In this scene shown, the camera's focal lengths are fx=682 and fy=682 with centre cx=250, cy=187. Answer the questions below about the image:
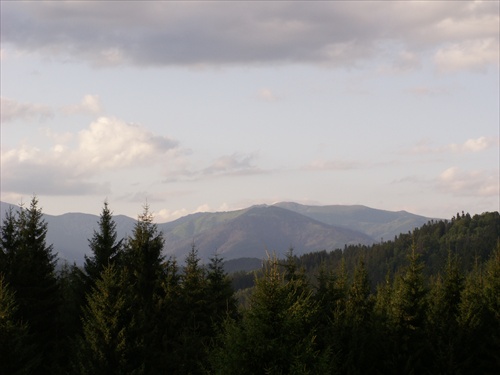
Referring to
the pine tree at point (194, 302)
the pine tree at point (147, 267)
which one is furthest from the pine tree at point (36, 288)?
the pine tree at point (194, 302)

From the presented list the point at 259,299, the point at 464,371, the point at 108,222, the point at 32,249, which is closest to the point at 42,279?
the point at 32,249

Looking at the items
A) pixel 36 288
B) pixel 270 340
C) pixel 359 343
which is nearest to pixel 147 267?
pixel 36 288

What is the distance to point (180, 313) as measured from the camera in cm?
4944

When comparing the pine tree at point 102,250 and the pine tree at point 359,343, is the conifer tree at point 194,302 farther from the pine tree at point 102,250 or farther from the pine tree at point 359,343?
the pine tree at point 359,343

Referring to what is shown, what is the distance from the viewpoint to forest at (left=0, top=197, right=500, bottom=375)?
3616 cm

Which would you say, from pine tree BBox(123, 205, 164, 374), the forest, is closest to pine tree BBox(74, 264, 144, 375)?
the forest

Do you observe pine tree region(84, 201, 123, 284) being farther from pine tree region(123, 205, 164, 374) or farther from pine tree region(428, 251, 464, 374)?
A: pine tree region(428, 251, 464, 374)

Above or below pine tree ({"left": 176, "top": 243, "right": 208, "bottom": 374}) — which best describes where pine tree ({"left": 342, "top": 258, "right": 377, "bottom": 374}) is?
below

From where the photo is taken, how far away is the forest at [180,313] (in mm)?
36156

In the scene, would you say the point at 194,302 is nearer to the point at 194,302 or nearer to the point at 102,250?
the point at 194,302

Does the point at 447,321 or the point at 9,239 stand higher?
the point at 9,239

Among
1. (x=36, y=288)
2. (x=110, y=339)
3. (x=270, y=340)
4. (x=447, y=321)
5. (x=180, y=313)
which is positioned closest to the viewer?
(x=270, y=340)

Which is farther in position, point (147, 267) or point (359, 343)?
point (359, 343)

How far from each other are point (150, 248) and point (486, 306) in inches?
1142
